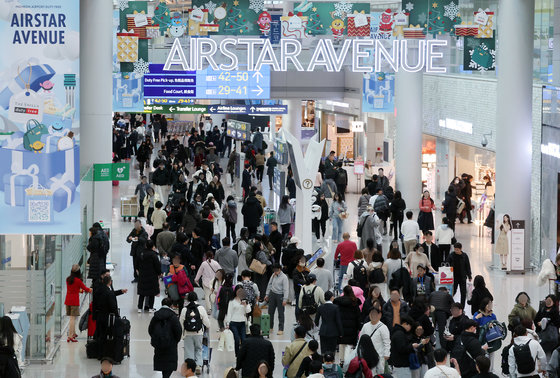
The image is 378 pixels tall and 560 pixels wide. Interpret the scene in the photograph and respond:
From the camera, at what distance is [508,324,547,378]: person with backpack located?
1343cm

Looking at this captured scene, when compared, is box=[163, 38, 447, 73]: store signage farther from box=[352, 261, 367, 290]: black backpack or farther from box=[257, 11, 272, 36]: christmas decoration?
box=[352, 261, 367, 290]: black backpack

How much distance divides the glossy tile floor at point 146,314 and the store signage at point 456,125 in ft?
8.08

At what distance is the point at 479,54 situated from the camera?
86.3 ft

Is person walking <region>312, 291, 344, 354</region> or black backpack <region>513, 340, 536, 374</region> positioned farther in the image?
person walking <region>312, 291, 344, 354</region>

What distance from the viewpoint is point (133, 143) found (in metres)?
47.0

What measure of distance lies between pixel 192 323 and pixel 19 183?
2992 mm

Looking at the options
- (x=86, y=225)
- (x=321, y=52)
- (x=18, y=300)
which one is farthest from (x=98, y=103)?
(x=18, y=300)

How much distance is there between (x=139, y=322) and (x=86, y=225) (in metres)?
3.08

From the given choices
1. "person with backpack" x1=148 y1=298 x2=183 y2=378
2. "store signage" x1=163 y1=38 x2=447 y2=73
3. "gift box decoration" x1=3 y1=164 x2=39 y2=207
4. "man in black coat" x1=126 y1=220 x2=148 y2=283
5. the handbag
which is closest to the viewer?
"person with backpack" x1=148 y1=298 x2=183 y2=378

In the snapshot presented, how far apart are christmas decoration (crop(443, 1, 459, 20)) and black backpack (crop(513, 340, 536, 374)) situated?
13975mm

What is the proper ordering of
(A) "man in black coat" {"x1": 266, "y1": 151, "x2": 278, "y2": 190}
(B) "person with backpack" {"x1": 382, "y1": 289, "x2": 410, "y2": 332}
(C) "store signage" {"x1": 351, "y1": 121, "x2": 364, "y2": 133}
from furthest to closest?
(C) "store signage" {"x1": 351, "y1": 121, "x2": 364, "y2": 133}, (A) "man in black coat" {"x1": 266, "y1": 151, "x2": 278, "y2": 190}, (B) "person with backpack" {"x1": 382, "y1": 289, "x2": 410, "y2": 332}

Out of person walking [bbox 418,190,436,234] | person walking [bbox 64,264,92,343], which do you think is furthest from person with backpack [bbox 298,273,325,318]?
person walking [bbox 418,190,436,234]

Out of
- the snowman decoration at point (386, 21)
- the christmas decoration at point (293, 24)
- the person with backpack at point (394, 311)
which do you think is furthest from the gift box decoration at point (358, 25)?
the person with backpack at point (394, 311)

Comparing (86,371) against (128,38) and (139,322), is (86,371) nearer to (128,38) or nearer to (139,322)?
(139,322)
